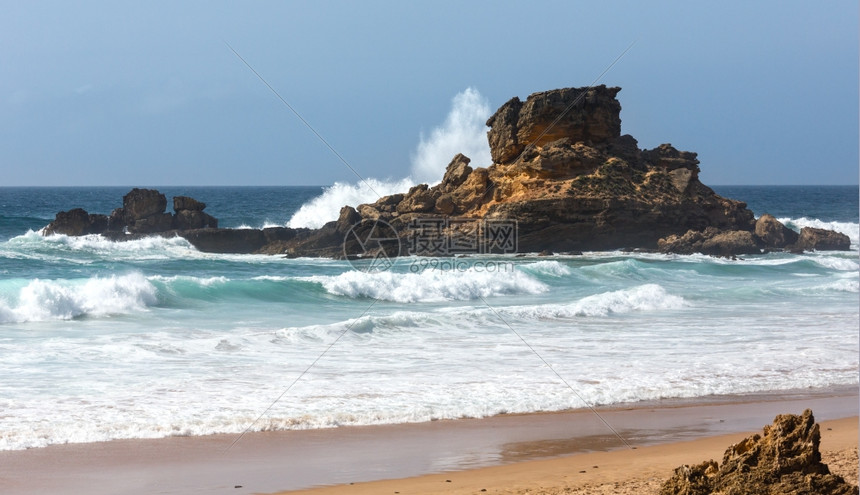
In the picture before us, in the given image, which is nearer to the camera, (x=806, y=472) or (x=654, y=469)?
(x=806, y=472)

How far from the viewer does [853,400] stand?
32.1 ft

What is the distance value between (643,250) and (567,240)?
3.18 meters

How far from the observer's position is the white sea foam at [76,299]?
1510cm

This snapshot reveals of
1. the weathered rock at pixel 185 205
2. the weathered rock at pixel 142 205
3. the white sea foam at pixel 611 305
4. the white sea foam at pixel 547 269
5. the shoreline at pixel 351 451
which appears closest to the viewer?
the shoreline at pixel 351 451

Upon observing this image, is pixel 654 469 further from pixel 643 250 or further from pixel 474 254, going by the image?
pixel 643 250

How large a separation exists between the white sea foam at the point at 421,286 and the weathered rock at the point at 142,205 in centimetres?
1873

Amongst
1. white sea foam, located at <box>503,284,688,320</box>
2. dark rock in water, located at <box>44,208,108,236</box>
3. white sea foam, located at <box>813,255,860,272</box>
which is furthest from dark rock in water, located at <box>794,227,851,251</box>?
dark rock in water, located at <box>44,208,108,236</box>

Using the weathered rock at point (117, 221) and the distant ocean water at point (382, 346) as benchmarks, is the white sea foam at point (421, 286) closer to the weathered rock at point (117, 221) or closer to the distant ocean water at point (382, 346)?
the distant ocean water at point (382, 346)

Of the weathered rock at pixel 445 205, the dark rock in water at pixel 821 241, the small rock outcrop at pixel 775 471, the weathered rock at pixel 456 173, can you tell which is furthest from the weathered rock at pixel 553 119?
the small rock outcrop at pixel 775 471

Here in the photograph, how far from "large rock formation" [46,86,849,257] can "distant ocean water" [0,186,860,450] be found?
6.91 m

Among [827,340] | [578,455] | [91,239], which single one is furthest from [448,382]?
[91,239]

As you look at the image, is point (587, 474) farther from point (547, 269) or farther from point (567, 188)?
point (567, 188)

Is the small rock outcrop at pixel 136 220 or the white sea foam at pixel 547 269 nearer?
the white sea foam at pixel 547 269

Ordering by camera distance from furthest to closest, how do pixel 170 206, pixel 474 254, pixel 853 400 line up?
pixel 170 206
pixel 474 254
pixel 853 400
